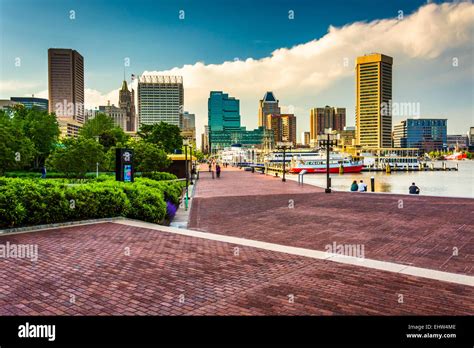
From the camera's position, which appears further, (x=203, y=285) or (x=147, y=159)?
(x=147, y=159)

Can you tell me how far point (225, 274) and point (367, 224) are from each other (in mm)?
7937

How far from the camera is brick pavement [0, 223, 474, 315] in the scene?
5.97 m

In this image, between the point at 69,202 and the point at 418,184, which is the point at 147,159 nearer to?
the point at 69,202

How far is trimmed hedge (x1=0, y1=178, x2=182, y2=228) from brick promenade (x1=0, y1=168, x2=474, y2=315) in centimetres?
88

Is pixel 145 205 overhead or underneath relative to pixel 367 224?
overhead

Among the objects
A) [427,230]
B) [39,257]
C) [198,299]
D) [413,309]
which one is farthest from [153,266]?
[427,230]

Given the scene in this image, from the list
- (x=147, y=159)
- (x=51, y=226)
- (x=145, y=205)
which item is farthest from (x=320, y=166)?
(x=51, y=226)

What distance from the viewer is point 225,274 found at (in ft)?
25.4

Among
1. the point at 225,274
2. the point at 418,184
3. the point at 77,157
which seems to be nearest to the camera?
the point at 225,274

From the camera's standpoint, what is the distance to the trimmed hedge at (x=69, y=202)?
12.1 meters
